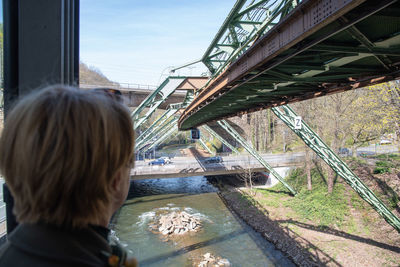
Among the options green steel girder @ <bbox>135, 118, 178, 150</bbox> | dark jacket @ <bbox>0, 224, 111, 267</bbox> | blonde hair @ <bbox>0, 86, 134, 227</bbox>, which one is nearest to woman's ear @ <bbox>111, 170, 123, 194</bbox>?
blonde hair @ <bbox>0, 86, 134, 227</bbox>

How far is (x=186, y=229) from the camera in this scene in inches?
555

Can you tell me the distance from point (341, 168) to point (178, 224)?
8919mm

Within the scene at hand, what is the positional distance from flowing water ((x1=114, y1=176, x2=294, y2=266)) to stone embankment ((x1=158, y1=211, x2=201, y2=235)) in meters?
0.40

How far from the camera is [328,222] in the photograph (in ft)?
44.3

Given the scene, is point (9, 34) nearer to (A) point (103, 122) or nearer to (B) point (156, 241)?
(A) point (103, 122)

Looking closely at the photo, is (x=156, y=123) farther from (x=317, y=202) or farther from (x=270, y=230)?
(x=317, y=202)

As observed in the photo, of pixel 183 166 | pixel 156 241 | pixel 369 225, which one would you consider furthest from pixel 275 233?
pixel 183 166

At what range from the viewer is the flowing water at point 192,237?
11.1 metres

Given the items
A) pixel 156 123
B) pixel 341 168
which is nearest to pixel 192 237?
pixel 341 168

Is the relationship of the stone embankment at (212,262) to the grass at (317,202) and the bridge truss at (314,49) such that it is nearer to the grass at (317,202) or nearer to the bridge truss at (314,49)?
the grass at (317,202)

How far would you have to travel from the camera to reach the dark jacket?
0.60m

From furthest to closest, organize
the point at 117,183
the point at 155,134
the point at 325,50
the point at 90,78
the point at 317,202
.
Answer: the point at 90,78 < the point at 155,134 < the point at 317,202 < the point at 325,50 < the point at 117,183

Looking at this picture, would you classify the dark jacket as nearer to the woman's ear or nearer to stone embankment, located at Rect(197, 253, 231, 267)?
the woman's ear

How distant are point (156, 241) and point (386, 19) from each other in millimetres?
12967
